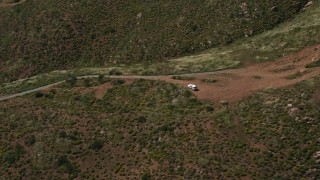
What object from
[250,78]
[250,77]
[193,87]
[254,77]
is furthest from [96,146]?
[254,77]

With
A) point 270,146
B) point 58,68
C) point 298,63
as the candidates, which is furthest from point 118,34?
point 270,146

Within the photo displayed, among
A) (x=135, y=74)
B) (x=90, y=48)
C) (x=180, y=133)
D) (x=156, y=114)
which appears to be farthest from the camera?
(x=90, y=48)

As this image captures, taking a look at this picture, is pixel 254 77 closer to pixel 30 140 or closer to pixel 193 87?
pixel 193 87

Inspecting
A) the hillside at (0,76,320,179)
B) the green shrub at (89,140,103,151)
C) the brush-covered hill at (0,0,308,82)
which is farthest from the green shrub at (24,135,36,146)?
the brush-covered hill at (0,0,308,82)

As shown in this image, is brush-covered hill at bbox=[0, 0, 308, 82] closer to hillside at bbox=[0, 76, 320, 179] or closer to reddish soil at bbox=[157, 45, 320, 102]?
reddish soil at bbox=[157, 45, 320, 102]

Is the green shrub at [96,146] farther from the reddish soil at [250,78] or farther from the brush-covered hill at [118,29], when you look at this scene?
the brush-covered hill at [118,29]

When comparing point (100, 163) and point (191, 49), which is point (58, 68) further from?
point (100, 163)

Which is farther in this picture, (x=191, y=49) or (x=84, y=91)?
(x=191, y=49)
